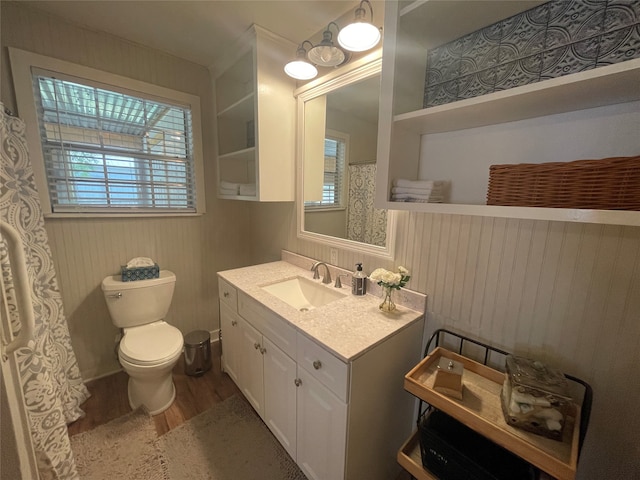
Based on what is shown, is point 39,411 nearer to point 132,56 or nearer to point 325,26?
point 132,56

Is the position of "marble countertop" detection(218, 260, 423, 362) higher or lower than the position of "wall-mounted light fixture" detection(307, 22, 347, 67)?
lower

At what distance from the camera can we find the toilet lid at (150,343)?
5.17 ft

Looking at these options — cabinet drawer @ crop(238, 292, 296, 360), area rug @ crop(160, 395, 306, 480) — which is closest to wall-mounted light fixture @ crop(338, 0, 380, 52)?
cabinet drawer @ crop(238, 292, 296, 360)

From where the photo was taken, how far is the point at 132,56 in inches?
72.5

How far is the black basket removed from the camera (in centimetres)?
85

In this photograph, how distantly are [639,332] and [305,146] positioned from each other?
1.75m

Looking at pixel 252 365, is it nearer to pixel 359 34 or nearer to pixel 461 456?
pixel 461 456

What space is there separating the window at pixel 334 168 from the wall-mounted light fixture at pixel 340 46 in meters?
0.37

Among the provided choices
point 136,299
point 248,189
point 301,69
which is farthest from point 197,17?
point 136,299

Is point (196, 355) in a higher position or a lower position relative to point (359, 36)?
lower

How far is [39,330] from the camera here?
129cm

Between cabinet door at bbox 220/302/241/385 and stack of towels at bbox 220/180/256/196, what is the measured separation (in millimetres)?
812

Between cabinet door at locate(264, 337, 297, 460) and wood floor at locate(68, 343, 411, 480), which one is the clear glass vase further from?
wood floor at locate(68, 343, 411, 480)

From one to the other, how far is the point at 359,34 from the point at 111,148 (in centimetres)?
182
